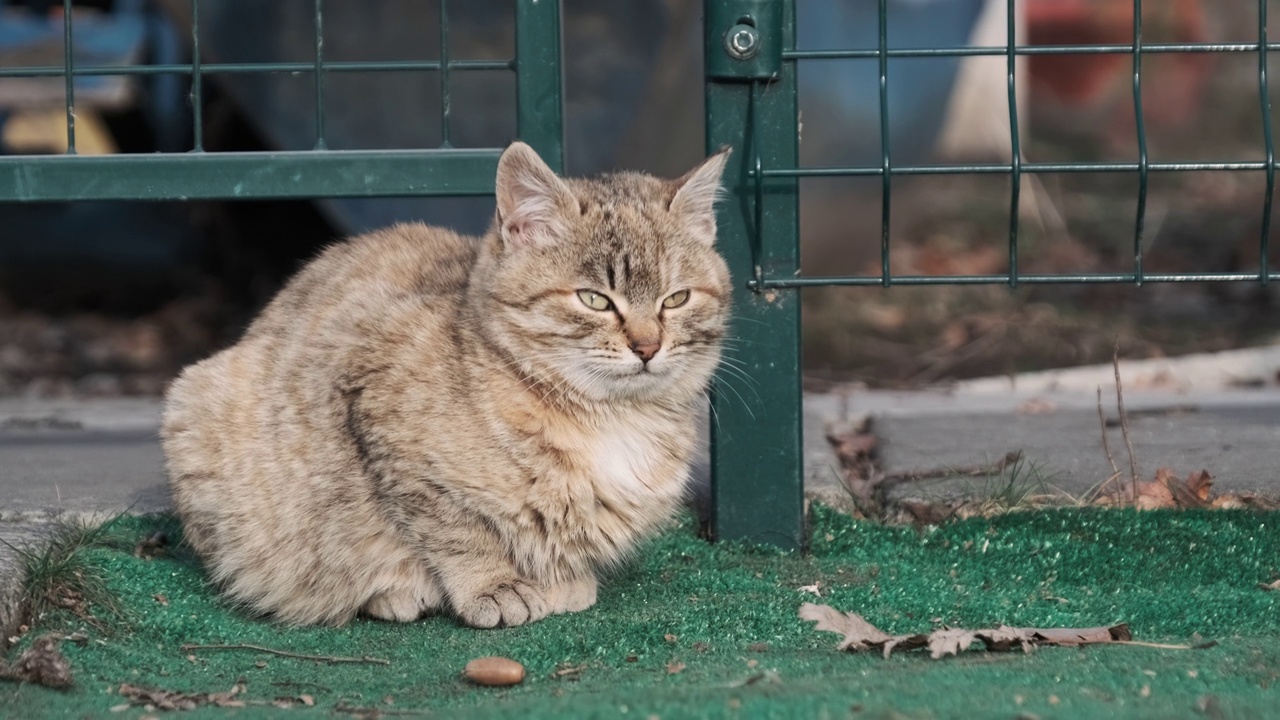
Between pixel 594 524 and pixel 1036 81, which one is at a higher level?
pixel 1036 81

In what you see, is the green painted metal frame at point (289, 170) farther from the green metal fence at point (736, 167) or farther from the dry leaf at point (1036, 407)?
the dry leaf at point (1036, 407)

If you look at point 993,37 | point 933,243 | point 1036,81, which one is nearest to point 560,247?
point 933,243

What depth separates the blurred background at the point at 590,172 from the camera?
5.26 meters

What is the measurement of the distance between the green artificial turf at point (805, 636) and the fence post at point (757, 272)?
5.2 inches

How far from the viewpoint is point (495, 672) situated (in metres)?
2.54

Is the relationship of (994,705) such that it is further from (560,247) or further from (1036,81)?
(1036,81)

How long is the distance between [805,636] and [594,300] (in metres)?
0.87

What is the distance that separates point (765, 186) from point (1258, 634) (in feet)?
4.63

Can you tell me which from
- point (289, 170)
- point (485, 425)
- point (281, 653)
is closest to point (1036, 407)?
point (485, 425)

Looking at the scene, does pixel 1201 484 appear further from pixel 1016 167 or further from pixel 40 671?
pixel 40 671

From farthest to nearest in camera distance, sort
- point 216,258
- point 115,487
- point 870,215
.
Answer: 1. point 216,258
2. point 870,215
3. point 115,487

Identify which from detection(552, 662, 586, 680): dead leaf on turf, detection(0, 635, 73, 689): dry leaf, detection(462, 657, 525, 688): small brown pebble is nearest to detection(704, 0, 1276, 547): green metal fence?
detection(552, 662, 586, 680): dead leaf on turf

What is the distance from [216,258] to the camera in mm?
7422

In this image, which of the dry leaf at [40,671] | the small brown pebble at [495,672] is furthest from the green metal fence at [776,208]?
the dry leaf at [40,671]
